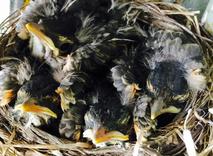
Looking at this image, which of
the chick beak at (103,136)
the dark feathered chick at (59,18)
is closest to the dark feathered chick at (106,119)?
the chick beak at (103,136)

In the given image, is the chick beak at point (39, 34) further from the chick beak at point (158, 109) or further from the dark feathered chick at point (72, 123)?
the chick beak at point (158, 109)

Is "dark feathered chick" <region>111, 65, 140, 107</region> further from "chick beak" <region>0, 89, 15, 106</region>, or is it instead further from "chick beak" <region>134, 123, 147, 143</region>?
"chick beak" <region>0, 89, 15, 106</region>

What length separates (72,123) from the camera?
3.77ft

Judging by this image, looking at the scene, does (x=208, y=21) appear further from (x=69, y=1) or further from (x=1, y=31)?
(x=1, y=31)

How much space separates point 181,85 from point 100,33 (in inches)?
10.0

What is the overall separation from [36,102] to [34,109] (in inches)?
1.1

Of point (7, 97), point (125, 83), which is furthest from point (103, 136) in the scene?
point (7, 97)

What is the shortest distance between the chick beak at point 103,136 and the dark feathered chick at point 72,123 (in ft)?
0.23

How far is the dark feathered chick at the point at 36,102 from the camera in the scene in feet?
3.71

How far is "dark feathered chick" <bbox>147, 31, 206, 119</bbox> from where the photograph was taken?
1123 mm

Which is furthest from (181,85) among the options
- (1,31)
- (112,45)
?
(1,31)

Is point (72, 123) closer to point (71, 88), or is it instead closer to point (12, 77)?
point (71, 88)

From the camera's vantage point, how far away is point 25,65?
4.10 ft

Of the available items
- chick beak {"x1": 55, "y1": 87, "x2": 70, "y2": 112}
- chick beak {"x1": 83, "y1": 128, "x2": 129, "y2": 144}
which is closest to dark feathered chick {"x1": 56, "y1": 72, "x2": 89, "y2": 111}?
chick beak {"x1": 55, "y1": 87, "x2": 70, "y2": 112}
